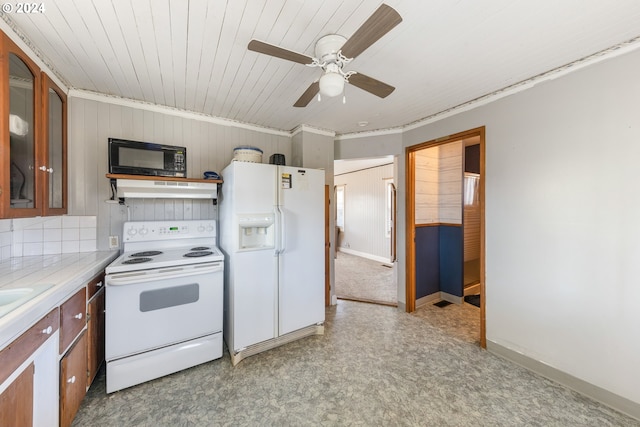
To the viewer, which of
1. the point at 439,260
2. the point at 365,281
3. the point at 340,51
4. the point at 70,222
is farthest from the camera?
the point at 365,281

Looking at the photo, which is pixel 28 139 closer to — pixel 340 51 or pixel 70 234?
pixel 70 234

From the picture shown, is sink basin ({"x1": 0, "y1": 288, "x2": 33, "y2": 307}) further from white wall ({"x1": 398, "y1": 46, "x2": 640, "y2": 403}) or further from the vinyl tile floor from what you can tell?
white wall ({"x1": 398, "y1": 46, "x2": 640, "y2": 403})

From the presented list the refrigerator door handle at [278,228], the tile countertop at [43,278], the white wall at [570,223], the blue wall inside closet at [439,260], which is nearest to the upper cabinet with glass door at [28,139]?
the tile countertop at [43,278]

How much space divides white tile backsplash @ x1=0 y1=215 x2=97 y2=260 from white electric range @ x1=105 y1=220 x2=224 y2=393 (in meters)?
0.34

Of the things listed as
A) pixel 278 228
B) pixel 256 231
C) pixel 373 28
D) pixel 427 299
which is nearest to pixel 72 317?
pixel 256 231

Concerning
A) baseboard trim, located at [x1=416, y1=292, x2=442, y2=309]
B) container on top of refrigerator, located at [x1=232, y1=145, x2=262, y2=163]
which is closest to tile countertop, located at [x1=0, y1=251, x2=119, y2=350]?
container on top of refrigerator, located at [x1=232, y1=145, x2=262, y2=163]

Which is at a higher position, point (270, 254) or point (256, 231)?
point (256, 231)

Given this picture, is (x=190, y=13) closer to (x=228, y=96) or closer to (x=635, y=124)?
(x=228, y=96)

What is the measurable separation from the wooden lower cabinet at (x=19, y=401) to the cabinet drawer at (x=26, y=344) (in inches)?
2.9

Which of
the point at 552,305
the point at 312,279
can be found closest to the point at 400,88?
the point at 312,279

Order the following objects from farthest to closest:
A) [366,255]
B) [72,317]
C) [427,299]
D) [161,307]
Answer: [366,255] < [427,299] < [161,307] < [72,317]

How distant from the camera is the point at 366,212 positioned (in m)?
6.65

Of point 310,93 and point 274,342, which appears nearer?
point 310,93

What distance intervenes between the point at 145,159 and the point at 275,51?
169cm
